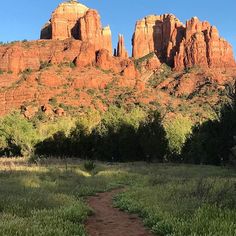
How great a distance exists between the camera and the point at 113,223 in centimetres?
1199

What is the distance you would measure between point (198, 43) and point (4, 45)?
81800 millimetres

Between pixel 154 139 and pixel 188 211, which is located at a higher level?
pixel 154 139

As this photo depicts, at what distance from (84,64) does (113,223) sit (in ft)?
490

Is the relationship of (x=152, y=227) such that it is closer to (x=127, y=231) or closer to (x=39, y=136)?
(x=127, y=231)

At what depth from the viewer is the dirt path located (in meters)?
10.5

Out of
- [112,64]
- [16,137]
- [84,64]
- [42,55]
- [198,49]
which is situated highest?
[198,49]

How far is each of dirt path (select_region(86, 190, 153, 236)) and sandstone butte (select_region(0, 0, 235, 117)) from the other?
106087 millimetres

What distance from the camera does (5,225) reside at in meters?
9.31

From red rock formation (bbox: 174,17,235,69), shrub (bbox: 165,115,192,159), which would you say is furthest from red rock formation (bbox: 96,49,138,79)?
shrub (bbox: 165,115,192,159)

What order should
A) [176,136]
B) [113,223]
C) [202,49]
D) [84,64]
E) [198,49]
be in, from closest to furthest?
[113,223] → [176,136] → [84,64] → [198,49] → [202,49]

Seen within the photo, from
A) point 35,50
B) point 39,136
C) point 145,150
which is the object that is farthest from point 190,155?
point 35,50

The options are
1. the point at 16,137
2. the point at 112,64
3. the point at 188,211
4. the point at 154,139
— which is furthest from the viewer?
the point at 112,64

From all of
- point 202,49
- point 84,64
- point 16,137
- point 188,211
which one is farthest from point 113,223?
point 202,49

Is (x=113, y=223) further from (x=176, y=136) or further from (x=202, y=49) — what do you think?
(x=202, y=49)
